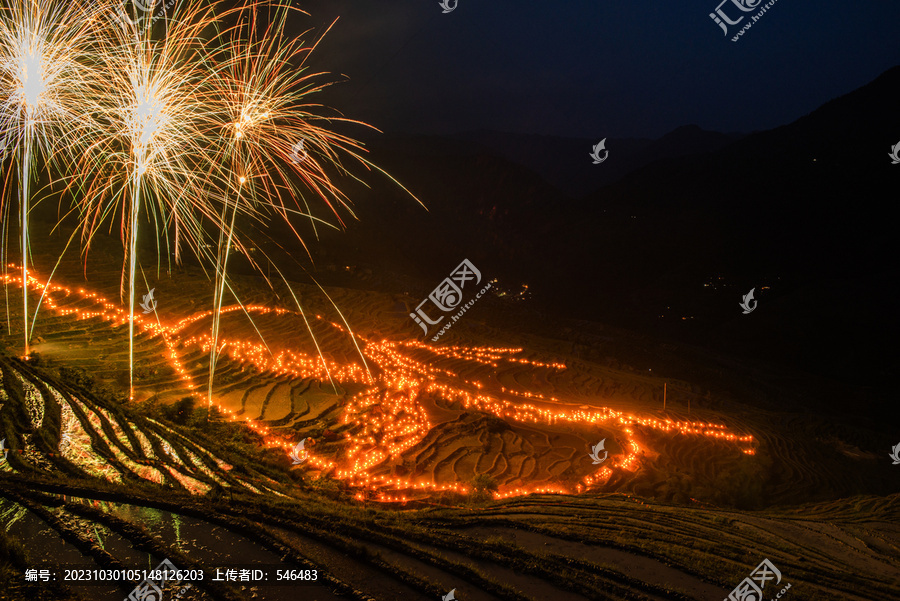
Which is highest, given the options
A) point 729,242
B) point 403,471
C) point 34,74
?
point 729,242

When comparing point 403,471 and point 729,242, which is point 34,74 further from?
point 729,242

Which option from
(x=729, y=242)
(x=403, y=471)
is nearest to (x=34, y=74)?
(x=403, y=471)

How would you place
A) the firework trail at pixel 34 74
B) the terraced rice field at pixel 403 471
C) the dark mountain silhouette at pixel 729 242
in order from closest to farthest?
the terraced rice field at pixel 403 471, the firework trail at pixel 34 74, the dark mountain silhouette at pixel 729 242

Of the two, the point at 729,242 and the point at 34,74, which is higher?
the point at 729,242

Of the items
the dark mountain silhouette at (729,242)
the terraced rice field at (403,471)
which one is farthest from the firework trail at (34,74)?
the dark mountain silhouette at (729,242)

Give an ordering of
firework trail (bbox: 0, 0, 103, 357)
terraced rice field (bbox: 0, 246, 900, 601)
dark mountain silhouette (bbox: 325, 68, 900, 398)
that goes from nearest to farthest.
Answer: terraced rice field (bbox: 0, 246, 900, 601), firework trail (bbox: 0, 0, 103, 357), dark mountain silhouette (bbox: 325, 68, 900, 398)

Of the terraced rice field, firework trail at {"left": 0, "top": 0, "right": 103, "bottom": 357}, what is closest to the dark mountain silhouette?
the terraced rice field

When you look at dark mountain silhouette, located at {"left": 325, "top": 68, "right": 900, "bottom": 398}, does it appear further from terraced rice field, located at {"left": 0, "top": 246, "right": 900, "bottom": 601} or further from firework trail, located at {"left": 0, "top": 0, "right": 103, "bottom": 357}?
firework trail, located at {"left": 0, "top": 0, "right": 103, "bottom": 357}

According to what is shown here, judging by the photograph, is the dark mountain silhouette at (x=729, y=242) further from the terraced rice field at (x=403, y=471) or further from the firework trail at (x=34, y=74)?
the firework trail at (x=34, y=74)

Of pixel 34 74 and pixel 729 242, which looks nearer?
pixel 34 74

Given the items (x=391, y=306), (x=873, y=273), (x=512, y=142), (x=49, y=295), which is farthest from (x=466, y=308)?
(x=512, y=142)

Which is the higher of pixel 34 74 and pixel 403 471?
pixel 34 74
